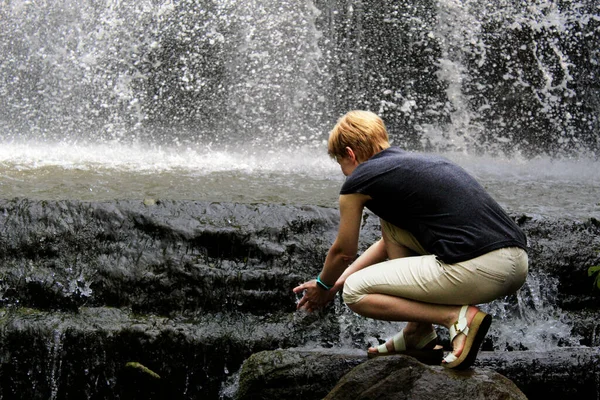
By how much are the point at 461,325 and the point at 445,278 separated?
0.62 ft

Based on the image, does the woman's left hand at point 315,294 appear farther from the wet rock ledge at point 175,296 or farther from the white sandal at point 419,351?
the wet rock ledge at point 175,296

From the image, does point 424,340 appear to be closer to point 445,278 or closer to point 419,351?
point 419,351

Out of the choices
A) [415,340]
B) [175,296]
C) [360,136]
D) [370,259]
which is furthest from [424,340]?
[175,296]

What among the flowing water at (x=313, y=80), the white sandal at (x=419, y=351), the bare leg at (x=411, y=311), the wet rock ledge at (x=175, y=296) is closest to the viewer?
the bare leg at (x=411, y=311)

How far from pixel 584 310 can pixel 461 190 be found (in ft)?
4.71

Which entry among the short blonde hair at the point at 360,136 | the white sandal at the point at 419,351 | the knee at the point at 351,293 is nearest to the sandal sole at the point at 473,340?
the white sandal at the point at 419,351

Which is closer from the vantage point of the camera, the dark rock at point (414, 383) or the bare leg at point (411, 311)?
the dark rock at point (414, 383)

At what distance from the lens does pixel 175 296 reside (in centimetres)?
369

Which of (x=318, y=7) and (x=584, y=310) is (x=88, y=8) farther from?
(x=584, y=310)

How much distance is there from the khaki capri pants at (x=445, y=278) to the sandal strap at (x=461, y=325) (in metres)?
0.04

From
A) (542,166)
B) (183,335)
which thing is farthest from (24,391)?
(542,166)

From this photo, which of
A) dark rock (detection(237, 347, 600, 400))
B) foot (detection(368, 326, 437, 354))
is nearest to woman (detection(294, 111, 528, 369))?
dark rock (detection(237, 347, 600, 400))

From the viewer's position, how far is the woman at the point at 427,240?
2.81 m

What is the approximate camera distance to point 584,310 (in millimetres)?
3842
